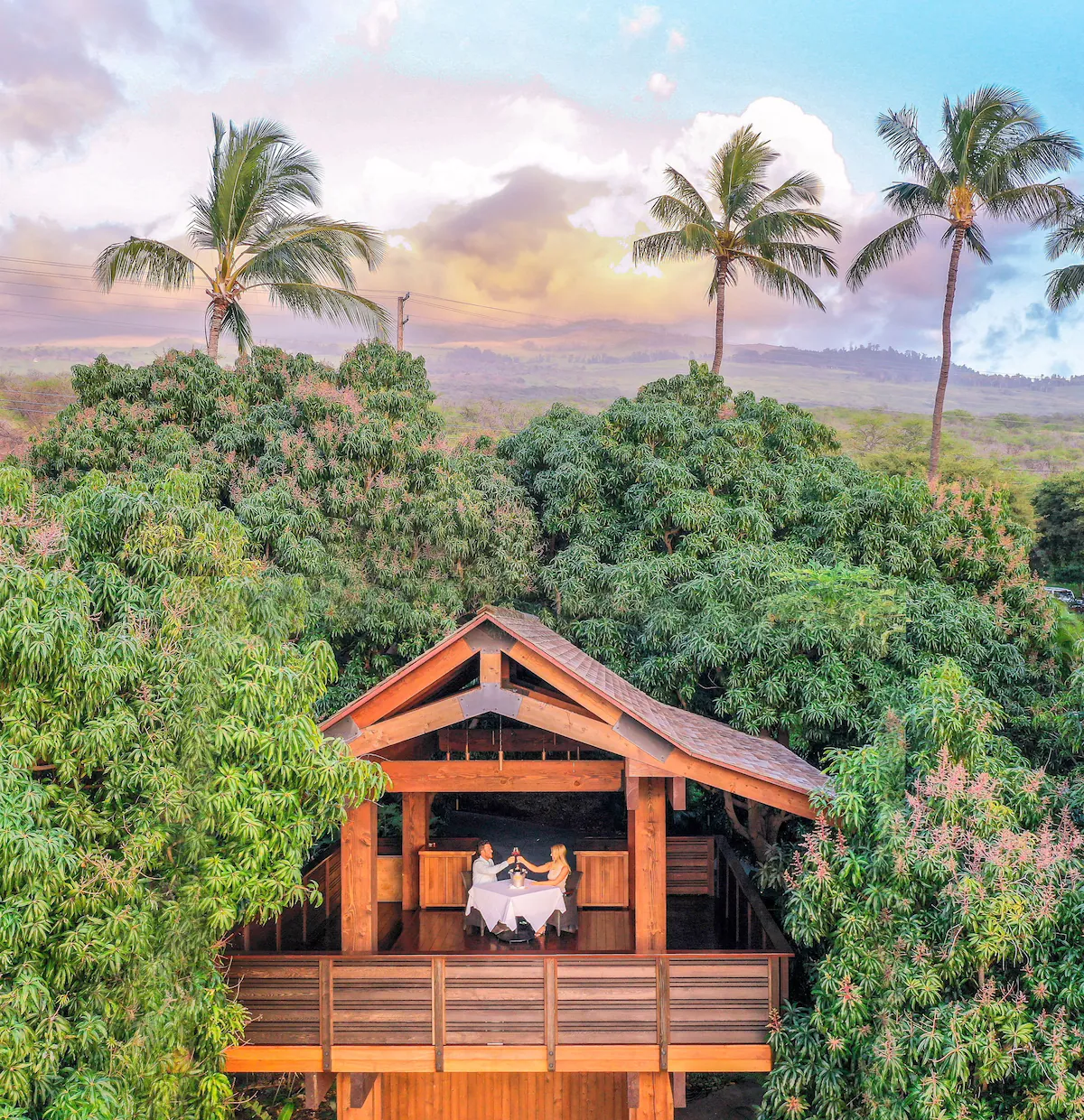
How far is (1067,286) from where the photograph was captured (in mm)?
21203

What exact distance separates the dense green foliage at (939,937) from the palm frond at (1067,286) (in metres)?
17.9

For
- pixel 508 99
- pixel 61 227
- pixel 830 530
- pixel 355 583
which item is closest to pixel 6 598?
pixel 355 583

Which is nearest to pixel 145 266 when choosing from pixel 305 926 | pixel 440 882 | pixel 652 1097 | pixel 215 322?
pixel 215 322

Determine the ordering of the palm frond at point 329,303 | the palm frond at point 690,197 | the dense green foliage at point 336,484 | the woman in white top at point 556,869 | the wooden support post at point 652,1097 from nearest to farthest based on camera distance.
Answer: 1. the wooden support post at point 652,1097
2. the woman in white top at point 556,869
3. the dense green foliage at point 336,484
4. the palm frond at point 329,303
5. the palm frond at point 690,197

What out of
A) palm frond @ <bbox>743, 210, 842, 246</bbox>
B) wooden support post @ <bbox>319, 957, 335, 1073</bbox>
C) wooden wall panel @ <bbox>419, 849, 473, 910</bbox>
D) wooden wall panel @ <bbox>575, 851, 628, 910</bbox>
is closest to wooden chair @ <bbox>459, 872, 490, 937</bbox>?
wooden wall panel @ <bbox>419, 849, 473, 910</bbox>

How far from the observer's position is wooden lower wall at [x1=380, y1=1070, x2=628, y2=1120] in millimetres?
9805

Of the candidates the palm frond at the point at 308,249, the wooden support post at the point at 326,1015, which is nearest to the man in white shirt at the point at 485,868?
the wooden support post at the point at 326,1015

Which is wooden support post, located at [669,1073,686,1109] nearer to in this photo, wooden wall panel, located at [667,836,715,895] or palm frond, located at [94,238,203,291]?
wooden wall panel, located at [667,836,715,895]

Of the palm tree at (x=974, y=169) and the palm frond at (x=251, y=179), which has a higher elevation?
the palm tree at (x=974, y=169)

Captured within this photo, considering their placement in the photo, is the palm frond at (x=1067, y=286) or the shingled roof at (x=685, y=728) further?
the palm frond at (x=1067, y=286)

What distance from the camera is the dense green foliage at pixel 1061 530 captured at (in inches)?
1120

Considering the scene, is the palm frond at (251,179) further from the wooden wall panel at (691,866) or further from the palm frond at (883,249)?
the wooden wall panel at (691,866)

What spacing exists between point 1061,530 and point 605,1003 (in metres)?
27.4

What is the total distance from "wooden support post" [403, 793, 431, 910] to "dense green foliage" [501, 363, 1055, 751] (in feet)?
11.7
